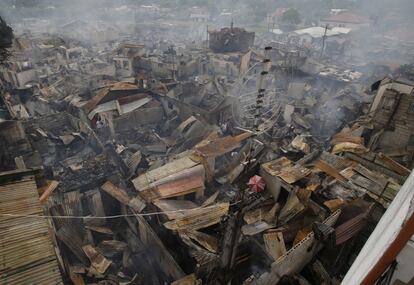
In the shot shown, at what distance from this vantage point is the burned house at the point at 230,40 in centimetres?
5081

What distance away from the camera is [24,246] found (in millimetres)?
8359

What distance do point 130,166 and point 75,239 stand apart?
659 centimetres

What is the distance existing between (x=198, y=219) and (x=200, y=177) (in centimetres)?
322

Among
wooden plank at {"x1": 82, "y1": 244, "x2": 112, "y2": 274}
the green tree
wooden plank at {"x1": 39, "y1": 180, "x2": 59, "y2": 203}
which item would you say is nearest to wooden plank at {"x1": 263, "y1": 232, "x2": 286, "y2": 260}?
wooden plank at {"x1": 82, "y1": 244, "x2": 112, "y2": 274}

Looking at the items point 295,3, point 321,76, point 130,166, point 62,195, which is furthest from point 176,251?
point 295,3

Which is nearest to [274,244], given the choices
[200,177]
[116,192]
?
[200,177]

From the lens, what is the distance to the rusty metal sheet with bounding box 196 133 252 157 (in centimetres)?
1677

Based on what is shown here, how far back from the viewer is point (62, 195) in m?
14.6

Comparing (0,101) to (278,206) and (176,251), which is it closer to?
(176,251)

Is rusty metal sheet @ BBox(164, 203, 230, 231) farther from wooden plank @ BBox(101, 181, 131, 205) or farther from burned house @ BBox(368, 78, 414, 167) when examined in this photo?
burned house @ BBox(368, 78, 414, 167)

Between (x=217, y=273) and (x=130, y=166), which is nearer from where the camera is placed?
(x=217, y=273)

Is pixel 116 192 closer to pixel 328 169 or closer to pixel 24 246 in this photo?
pixel 24 246

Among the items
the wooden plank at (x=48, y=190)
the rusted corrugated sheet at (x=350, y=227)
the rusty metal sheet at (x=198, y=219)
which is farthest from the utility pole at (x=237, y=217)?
the wooden plank at (x=48, y=190)

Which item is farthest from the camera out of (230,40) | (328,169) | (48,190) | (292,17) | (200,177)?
(292,17)
